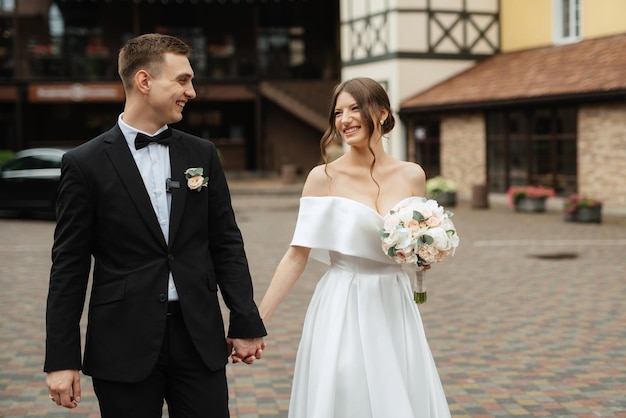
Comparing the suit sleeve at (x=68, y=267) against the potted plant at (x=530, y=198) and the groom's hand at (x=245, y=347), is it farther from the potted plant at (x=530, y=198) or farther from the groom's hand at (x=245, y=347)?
the potted plant at (x=530, y=198)

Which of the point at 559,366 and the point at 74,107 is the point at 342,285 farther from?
the point at 74,107

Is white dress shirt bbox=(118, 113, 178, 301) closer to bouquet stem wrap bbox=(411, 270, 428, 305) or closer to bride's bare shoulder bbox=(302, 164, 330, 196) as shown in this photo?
bride's bare shoulder bbox=(302, 164, 330, 196)

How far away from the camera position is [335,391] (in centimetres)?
358

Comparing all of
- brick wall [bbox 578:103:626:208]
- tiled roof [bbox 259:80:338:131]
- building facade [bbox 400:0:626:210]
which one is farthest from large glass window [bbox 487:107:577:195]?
tiled roof [bbox 259:80:338:131]

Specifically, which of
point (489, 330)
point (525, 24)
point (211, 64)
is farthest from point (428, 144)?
point (489, 330)

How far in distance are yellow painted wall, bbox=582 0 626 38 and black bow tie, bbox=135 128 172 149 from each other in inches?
811

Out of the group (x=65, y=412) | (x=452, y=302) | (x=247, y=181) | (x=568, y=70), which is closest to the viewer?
(x=65, y=412)

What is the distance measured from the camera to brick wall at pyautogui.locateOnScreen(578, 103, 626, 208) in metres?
19.1

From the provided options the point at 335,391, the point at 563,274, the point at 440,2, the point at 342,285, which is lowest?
the point at 563,274

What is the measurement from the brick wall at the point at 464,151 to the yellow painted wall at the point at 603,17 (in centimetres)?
349

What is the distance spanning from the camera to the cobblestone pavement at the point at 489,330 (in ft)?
18.2

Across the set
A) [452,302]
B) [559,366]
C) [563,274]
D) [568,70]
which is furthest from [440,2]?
[559,366]

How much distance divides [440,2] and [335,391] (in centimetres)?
2359

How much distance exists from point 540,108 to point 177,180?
19.5 meters
